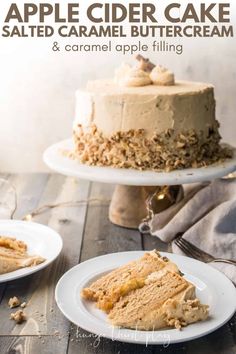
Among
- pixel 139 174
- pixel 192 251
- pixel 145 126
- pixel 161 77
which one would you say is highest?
pixel 161 77

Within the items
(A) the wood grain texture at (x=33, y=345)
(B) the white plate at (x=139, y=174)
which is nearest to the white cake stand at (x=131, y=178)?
(B) the white plate at (x=139, y=174)

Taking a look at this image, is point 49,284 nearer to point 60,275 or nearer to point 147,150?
point 60,275

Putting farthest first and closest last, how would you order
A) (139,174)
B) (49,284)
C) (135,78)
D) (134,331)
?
(135,78)
(139,174)
(49,284)
(134,331)

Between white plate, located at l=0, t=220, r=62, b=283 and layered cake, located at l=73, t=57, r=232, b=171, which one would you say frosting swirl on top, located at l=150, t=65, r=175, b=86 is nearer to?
layered cake, located at l=73, t=57, r=232, b=171

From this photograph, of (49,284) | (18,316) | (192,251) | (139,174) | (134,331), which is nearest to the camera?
(134,331)

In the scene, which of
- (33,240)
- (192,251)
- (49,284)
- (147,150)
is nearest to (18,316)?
(49,284)

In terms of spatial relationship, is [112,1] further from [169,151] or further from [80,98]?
[169,151]
